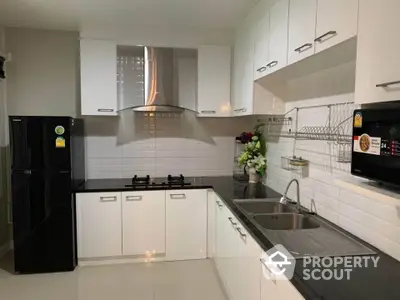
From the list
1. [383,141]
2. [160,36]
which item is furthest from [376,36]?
[160,36]

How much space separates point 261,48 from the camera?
262 centimetres

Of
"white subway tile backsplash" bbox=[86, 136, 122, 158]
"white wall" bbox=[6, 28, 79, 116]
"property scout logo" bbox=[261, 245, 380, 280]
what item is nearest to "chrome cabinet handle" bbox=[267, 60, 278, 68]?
"property scout logo" bbox=[261, 245, 380, 280]

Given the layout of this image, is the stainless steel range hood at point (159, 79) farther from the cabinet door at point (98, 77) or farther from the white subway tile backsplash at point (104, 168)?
the white subway tile backsplash at point (104, 168)

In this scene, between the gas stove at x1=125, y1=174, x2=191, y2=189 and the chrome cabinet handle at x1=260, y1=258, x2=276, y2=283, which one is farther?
the gas stove at x1=125, y1=174, x2=191, y2=189

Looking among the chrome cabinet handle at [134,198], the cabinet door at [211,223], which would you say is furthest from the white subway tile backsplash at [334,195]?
the chrome cabinet handle at [134,198]

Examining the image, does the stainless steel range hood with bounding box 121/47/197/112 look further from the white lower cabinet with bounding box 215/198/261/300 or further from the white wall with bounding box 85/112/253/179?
the white lower cabinet with bounding box 215/198/261/300

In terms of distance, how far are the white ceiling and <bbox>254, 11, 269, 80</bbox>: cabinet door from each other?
256 mm

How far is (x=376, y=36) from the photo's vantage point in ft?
3.94

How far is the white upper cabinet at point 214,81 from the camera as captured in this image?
11.5ft

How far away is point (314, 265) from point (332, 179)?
803 millimetres

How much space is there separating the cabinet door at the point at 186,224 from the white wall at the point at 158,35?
1.62 metres

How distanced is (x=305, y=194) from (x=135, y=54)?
7.29ft

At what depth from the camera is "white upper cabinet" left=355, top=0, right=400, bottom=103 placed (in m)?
1.10

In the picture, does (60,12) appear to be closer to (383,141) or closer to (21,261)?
(21,261)
